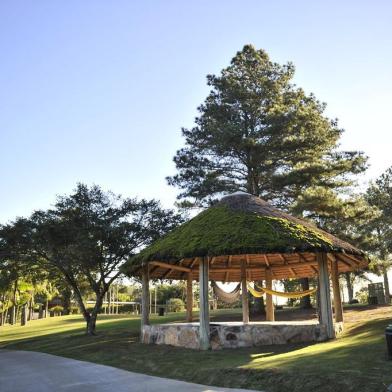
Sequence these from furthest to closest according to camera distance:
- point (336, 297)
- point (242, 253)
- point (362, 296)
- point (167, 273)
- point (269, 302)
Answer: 1. point (362, 296)
2. point (269, 302)
3. point (167, 273)
4. point (336, 297)
5. point (242, 253)

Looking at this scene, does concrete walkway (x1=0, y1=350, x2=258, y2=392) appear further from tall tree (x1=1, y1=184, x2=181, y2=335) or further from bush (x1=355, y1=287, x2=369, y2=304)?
bush (x1=355, y1=287, x2=369, y2=304)

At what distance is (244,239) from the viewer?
12.5 meters

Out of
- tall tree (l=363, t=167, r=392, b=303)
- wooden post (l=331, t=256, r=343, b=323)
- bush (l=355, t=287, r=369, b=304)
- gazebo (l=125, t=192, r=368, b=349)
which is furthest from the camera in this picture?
bush (l=355, t=287, r=369, b=304)

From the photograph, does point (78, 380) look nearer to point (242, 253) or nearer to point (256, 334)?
point (242, 253)

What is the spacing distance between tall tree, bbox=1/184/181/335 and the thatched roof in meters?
4.17

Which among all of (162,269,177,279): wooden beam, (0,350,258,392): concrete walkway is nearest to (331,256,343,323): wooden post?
(162,269,177,279): wooden beam

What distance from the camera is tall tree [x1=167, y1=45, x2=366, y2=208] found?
74.9 ft

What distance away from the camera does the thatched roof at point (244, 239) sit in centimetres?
1226

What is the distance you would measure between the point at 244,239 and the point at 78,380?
18.7ft

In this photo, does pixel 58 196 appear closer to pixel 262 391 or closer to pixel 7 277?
pixel 7 277

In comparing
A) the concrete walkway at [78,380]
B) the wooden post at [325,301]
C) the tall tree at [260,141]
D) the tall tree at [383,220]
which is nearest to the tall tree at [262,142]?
the tall tree at [260,141]

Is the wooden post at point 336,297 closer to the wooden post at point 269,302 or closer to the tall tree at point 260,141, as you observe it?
the wooden post at point 269,302

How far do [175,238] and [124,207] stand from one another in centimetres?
831

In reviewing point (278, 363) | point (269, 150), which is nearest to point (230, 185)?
point (269, 150)
